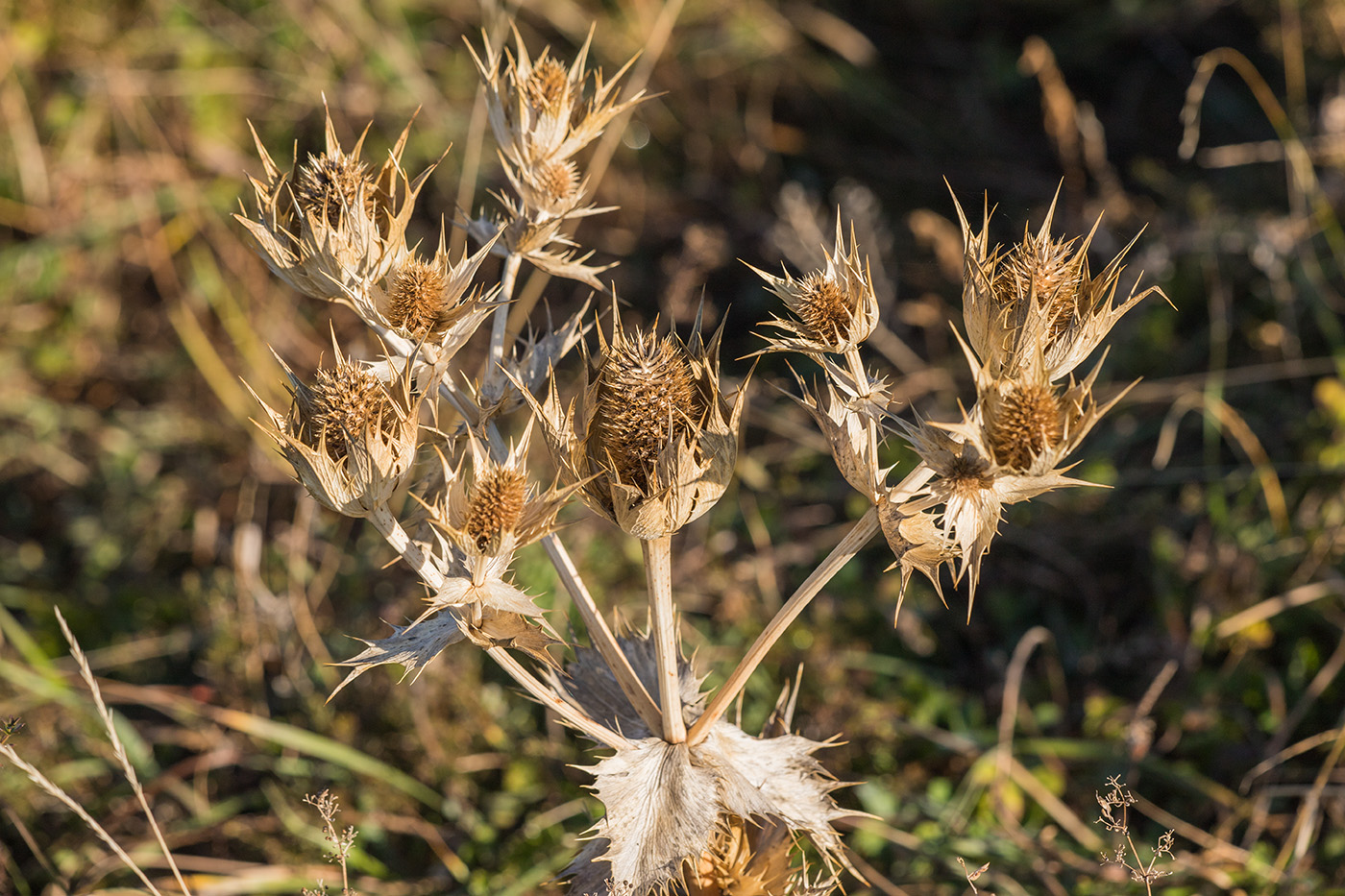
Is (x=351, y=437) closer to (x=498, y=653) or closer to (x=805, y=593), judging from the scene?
(x=498, y=653)

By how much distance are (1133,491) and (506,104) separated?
7.93 ft

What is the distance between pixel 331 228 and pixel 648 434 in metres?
0.56

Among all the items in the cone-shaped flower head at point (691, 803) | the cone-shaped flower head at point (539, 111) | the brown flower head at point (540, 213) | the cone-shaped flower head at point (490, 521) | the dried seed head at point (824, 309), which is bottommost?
the cone-shaped flower head at point (691, 803)

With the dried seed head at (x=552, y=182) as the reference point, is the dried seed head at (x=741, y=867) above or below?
below

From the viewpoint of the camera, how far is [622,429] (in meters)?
1.27

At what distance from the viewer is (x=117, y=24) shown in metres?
3.89

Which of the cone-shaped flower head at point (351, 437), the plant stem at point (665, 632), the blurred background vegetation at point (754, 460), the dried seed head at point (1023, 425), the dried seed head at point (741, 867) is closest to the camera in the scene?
the dried seed head at point (1023, 425)

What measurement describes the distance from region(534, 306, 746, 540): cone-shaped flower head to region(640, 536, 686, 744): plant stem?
80 mm

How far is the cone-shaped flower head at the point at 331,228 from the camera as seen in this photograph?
4.36ft

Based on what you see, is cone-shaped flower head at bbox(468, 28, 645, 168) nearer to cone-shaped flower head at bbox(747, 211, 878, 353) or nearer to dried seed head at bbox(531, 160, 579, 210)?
dried seed head at bbox(531, 160, 579, 210)

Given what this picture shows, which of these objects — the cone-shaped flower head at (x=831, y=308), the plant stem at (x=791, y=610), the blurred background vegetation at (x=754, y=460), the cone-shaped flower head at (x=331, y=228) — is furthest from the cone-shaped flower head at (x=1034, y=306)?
the cone-shaped flower head at (x=331, y=228)

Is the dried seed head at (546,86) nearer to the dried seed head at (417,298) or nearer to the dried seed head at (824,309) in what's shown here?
the dried seed head at (417,298)

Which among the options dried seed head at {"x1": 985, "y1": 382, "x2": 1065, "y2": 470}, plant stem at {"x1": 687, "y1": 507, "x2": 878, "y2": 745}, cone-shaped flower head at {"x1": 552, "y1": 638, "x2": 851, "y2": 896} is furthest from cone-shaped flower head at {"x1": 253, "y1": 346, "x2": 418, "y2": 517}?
dried seed head at {"x1": 985, "y1": 382, "x2": 1065, "y2": 470}

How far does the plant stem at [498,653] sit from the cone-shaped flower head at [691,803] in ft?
0.18
